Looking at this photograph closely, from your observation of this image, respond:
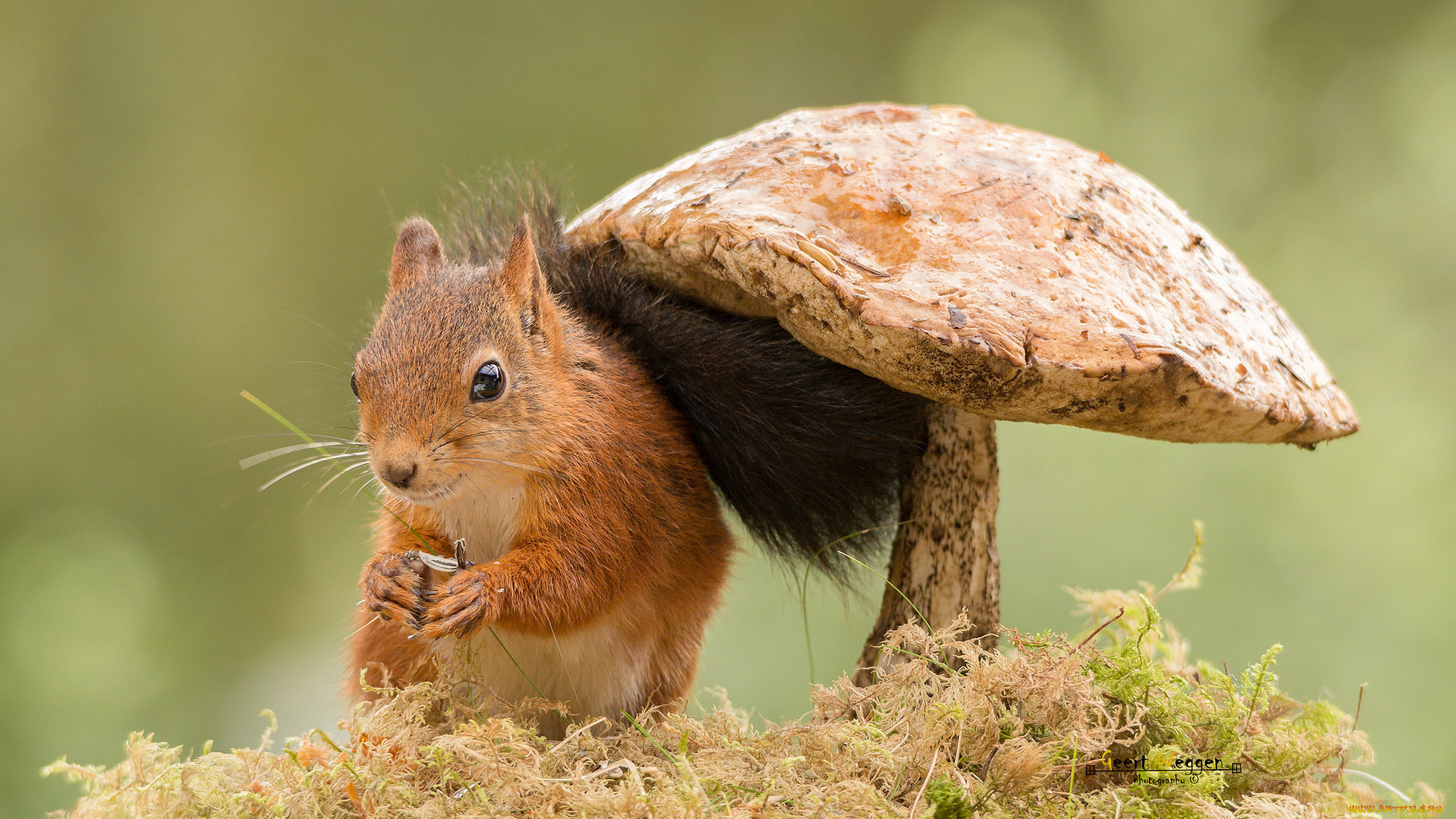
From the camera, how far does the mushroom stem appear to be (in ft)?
5.19

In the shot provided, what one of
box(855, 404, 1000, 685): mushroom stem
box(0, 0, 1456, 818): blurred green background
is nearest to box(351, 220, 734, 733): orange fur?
box(855, 404, 1000, 685): mushroom stem

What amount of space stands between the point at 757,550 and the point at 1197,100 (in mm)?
2392

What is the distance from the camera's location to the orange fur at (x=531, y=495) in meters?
1.28

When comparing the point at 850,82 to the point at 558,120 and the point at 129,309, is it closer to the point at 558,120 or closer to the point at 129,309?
the point at 558,120

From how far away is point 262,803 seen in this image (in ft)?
4.22

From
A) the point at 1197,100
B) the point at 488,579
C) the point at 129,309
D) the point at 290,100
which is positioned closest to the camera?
the point at 488,579

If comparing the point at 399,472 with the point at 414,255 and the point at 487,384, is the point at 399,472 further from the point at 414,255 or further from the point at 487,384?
the point at 414,255

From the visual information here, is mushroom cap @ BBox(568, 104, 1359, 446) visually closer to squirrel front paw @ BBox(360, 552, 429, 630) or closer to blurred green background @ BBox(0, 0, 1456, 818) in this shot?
squirrel front paw @ BBox(360, 552, 429, 630)

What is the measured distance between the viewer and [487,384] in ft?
4.38

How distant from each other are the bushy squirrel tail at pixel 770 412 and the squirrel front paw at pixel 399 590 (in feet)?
1.67

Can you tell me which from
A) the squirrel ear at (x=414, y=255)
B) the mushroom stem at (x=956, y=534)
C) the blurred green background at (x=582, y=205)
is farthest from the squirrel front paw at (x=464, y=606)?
the blurred green background at (x=582, y=205)

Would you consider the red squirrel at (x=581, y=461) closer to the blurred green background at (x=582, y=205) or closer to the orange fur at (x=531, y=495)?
the orange fur at (x=531, y=495)

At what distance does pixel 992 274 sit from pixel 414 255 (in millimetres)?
902

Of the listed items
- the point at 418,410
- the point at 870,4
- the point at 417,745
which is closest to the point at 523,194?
the point at 418,410
